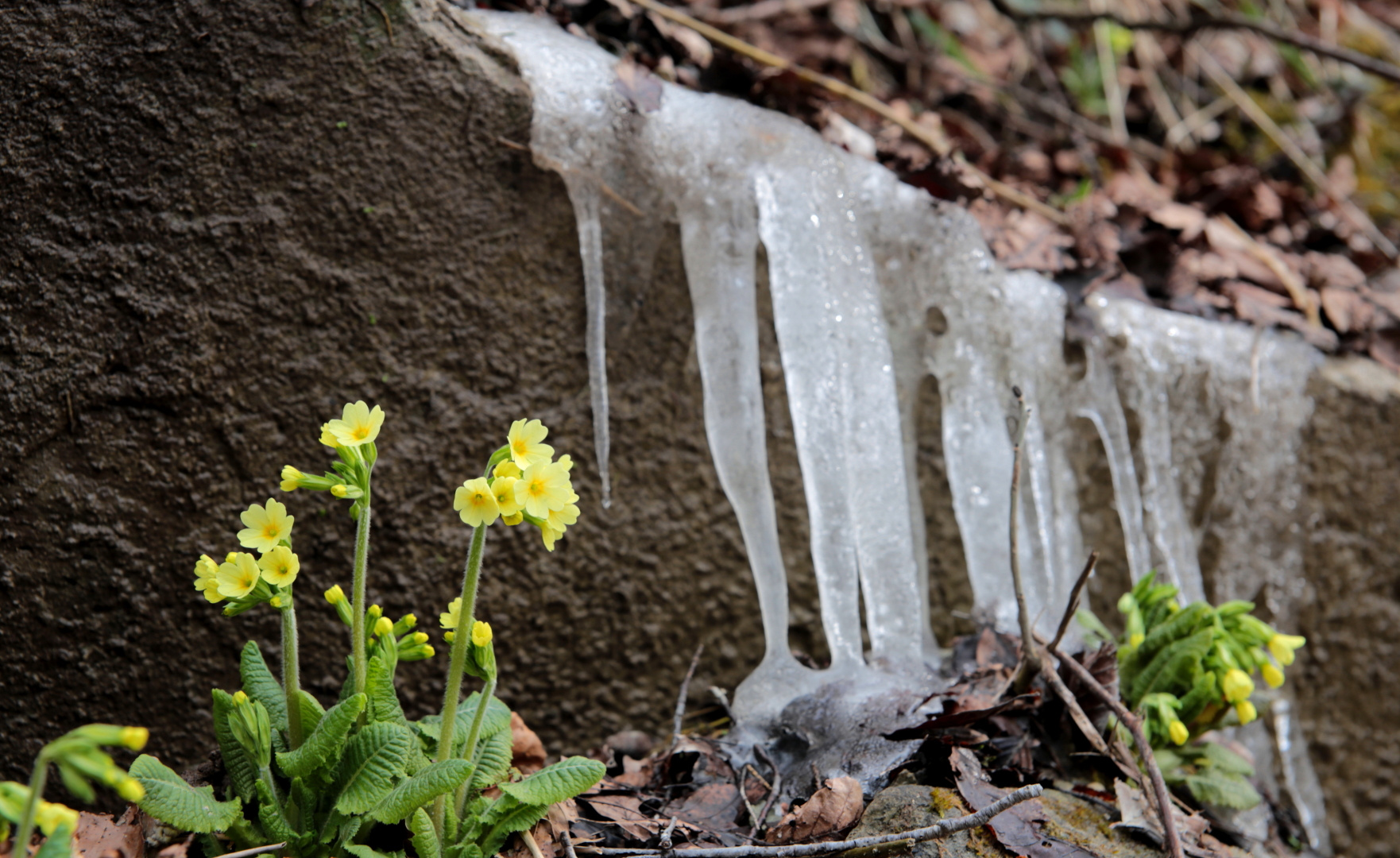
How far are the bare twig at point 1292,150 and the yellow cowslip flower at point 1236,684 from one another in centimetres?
200

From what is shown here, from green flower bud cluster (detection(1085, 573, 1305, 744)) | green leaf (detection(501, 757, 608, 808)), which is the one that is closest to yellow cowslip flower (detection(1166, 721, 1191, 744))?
green flower bud cluster (detection(1085, 573, 1305, 744))

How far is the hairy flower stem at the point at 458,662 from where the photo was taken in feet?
3.51

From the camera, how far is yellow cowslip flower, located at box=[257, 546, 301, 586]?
107 centimetres

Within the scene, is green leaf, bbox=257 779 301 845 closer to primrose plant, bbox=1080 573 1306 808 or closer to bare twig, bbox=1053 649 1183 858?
bare twig, bbox=1053 649 1183 858

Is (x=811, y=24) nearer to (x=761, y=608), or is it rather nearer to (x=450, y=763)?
(x=761, y=608)

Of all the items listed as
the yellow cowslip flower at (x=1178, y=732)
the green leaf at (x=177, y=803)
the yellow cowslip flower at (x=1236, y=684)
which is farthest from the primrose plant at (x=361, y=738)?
the yellow cowslip flower at (x=1236, y=684)

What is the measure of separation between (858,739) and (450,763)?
2.40ft

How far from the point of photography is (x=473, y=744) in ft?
3.67

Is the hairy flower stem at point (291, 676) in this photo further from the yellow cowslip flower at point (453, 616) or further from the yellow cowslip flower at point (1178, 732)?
the yellow cowslip flower at point (1178, 732)

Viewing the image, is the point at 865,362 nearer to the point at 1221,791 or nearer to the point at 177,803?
the point at 1221,791

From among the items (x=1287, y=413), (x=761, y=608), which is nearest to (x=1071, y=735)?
(x=761, y=608)

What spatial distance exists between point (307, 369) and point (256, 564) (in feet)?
2.38

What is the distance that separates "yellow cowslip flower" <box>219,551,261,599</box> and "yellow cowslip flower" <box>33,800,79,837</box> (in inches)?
11.1

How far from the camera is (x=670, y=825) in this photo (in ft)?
3.88
